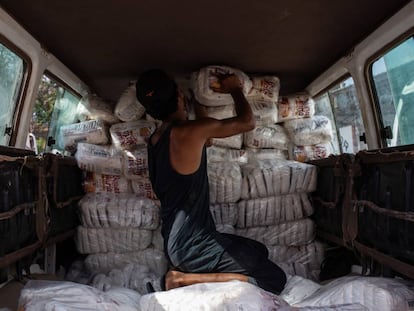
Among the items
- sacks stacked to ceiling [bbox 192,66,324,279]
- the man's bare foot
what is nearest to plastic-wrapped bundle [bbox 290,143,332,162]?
sacks stacked to ceiling [bbox 192,66,324,279]

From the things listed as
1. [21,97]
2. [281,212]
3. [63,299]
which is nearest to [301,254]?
[281,212]

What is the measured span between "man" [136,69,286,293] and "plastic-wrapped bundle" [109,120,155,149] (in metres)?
0.59

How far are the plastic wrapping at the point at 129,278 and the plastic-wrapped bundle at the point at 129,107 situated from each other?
0.97m

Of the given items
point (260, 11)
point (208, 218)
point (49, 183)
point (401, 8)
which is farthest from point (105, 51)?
point (401, 8)

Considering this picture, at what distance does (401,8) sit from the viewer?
1936 mm

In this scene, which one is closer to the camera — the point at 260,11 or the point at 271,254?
the point at 260,11

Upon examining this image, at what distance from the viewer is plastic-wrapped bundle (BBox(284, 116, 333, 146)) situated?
119 inches

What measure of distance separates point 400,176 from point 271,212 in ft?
3.46

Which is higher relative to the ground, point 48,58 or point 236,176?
point 48,58

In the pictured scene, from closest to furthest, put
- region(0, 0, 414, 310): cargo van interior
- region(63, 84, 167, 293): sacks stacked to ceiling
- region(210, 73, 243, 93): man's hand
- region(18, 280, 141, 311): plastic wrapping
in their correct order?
region(18, 280, 141, 311): plastic wrapping → region(0, 0, 414, 310): cargo van interior → region(210, 73, 243, 93): man's hand → region(63, 84, 167, 293): sacks stacked to ceiling

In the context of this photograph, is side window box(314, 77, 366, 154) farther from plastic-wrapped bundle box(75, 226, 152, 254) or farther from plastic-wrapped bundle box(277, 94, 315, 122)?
plastic-wrapped bundle box(75, 226, 152, 254)

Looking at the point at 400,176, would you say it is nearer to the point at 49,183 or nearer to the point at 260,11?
the point at 260,11

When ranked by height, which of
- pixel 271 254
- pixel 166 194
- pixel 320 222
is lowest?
pixel 271 254

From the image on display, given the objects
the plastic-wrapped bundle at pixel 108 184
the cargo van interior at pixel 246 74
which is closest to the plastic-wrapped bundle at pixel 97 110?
the cargo van interior at pixel 246 74
